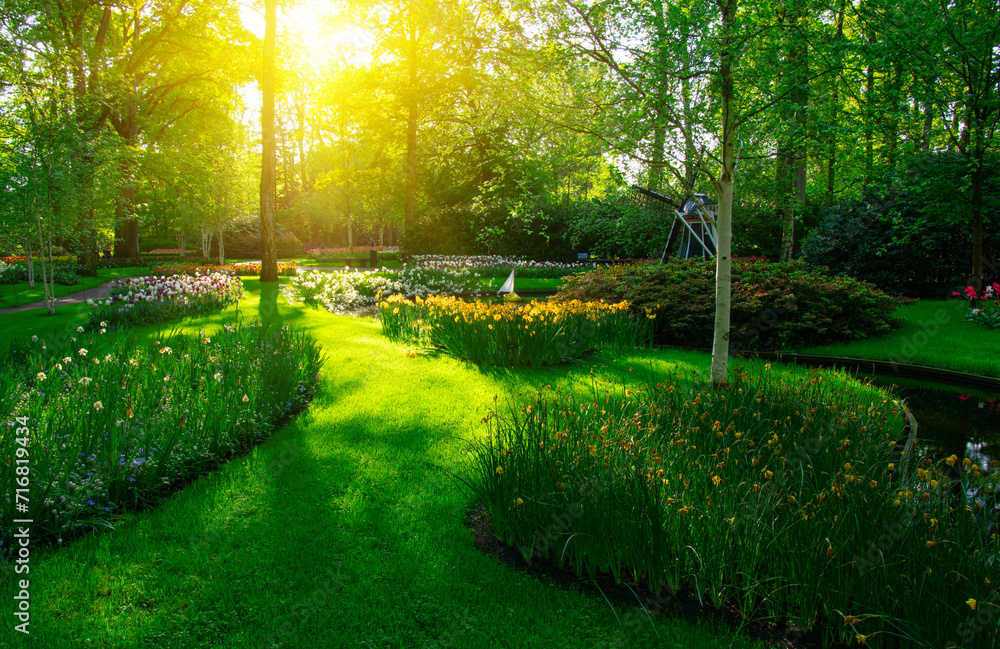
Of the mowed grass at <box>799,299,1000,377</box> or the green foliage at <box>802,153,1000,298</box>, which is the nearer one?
the mowed grass at <box>799,299,1000,377</box>

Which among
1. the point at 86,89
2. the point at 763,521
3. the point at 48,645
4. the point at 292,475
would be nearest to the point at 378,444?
the point at 292,475

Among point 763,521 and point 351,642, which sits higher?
point 763,521

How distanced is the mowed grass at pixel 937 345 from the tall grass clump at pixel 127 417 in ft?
27.1

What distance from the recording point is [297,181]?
5803cm

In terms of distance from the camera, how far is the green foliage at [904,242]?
418 inches

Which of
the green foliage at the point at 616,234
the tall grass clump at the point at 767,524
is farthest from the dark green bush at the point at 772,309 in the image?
the green foliage at the point at 616,234

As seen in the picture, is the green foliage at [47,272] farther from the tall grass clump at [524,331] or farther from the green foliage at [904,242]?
the green foliage at [904,242]

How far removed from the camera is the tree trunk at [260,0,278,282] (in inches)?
604

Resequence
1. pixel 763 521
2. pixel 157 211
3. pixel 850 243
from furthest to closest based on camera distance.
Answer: pixel 157 211, pixel 850 243, pixel 763 521

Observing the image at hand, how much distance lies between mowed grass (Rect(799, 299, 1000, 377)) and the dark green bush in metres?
0.32

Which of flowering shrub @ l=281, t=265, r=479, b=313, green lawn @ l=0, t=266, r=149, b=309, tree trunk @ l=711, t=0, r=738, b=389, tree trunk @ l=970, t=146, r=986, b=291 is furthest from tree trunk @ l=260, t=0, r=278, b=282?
tree trunk @ l=970, t=146, r=986, b=291

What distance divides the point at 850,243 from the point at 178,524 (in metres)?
14.9

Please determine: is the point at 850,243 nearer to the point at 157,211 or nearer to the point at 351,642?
the point at 351,642

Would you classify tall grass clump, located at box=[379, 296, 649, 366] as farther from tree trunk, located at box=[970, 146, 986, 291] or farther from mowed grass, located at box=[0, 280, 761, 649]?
tree trunk, located at box=[970, 146, 986, 291]
